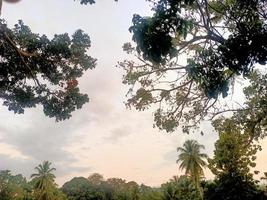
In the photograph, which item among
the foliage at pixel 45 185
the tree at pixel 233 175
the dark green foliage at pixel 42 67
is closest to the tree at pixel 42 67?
the dark green foliage at pixel 42 67

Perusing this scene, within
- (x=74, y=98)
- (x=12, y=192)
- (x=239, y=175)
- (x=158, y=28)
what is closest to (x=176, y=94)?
(x=74, y=98)

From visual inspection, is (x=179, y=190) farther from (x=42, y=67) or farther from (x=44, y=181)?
(x=42, y=67)

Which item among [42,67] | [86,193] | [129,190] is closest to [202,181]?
[129,190]

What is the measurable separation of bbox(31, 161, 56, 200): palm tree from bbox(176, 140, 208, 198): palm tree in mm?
22874

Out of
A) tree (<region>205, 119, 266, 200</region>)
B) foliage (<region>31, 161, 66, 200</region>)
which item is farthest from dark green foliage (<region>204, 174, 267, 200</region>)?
foliage (<region>31, 161, 66, 200</region>)

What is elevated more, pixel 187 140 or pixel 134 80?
pixel 187 140

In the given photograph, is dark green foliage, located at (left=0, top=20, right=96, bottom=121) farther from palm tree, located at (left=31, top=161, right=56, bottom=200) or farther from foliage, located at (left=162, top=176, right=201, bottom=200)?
palm tree, located at (left=31, top=161, right=56, bottom=200)

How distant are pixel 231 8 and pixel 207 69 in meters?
3.35

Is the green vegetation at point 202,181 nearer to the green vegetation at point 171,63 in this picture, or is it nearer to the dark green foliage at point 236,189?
the dark green foliage at point 236,189

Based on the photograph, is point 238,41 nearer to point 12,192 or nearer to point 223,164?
point 223,164

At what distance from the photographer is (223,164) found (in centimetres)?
4969

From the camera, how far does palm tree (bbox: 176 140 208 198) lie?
56469 mm

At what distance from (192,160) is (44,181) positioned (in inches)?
1038

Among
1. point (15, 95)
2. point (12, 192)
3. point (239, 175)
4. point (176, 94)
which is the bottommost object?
point (15, 95)
